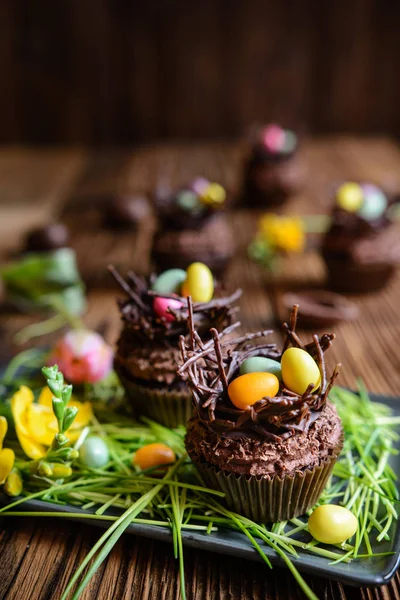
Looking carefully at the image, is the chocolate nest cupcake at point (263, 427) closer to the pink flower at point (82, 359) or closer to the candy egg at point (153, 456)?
the candy egg at point (153, 456)

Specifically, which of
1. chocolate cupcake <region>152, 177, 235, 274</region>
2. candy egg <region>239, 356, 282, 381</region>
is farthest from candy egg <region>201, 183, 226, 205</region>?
candy egg <region>239, 356, 282, 381</region>

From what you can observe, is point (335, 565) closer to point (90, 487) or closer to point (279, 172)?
point (90, 487)

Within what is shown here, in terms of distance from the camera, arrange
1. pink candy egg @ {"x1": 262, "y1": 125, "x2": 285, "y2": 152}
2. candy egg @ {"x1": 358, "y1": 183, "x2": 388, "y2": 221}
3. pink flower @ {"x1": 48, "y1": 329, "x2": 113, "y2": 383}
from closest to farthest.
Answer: pink flower @ {"x1": 48, "y1": 329, "x2": 113, "y2": 383}
candy egg @ {"x1": 358, "y1": 183, "x2": 388, "y2": 221}
pink candy egg @ {"x1": 262, "y1": 125, "x2": 285, "y2": 152}

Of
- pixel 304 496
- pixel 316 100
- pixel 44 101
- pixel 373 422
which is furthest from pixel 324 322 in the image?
pixel 44 101

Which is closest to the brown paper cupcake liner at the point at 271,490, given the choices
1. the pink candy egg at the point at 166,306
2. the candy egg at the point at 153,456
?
the candy egg at the point at 153,456

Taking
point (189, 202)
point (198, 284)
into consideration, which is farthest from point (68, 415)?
point (189, 202)

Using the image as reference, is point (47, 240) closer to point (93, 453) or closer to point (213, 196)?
point (213, 196)

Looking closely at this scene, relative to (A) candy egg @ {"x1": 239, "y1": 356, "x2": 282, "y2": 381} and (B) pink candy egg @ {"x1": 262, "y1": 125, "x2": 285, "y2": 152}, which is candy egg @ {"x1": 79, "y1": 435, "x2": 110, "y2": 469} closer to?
(A) candy egg @ {"x1": 239, "y1": 356, "x2": 282, "y2": 381}
